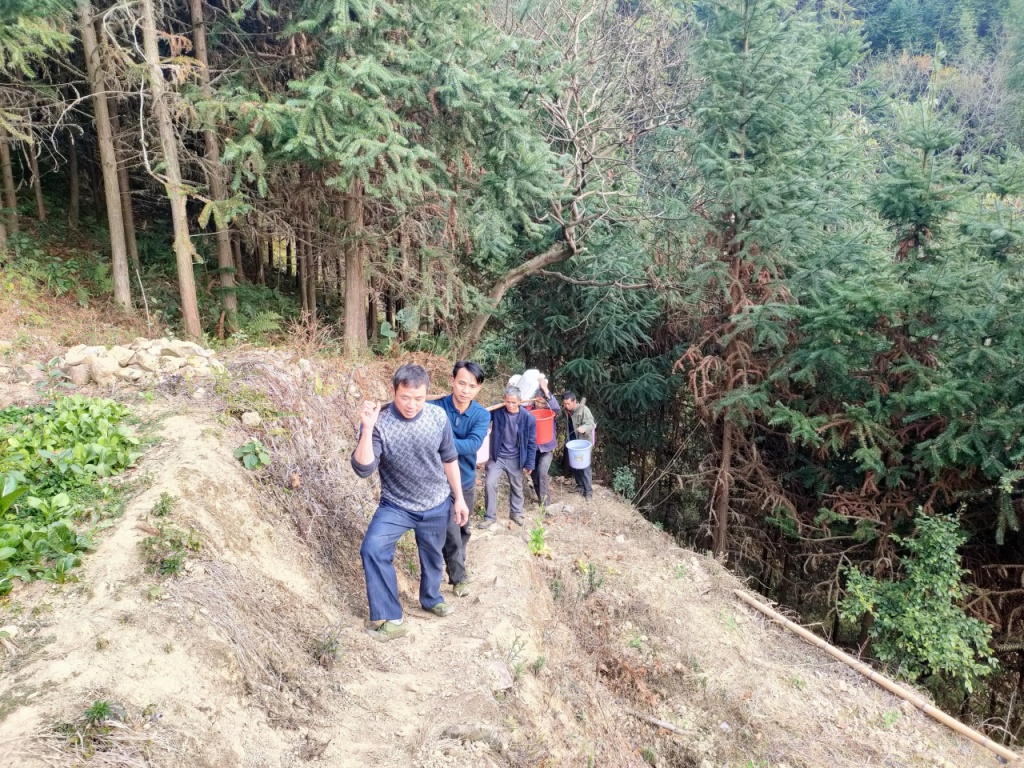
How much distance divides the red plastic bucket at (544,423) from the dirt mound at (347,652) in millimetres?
1190

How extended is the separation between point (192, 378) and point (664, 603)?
605cm

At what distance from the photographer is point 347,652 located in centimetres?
416

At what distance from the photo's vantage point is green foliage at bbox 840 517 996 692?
724 cm

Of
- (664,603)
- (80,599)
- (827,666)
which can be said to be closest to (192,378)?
(80,599)

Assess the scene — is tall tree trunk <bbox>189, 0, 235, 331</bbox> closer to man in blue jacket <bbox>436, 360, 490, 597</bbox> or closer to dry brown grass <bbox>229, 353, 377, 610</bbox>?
dry brown grass <bbox>229, 353, 377, 610</bbox>

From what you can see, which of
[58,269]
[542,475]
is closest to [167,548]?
[542,475]

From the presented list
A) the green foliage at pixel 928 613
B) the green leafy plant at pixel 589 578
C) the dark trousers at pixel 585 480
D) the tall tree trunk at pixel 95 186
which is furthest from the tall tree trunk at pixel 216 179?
the green foliage at pixel 928 613

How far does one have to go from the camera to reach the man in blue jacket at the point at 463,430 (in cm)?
500

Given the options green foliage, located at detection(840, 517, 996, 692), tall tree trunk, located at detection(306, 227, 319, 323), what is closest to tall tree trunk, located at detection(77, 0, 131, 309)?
tall tree trunk, located at detection(306, 227, 319, 323)

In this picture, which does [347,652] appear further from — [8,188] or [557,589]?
[8,188]

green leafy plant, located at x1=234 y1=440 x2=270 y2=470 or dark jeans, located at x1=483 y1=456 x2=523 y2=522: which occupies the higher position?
green leafy plant, located at x1=234 y1=440 x2=270 y2=470

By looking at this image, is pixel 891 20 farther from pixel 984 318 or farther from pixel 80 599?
pixel 80 599

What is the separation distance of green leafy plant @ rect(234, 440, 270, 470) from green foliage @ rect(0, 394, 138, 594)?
801mm

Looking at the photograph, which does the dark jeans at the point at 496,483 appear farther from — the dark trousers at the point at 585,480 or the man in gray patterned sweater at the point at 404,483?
the man in gray patterned sweater at the point at 404,483
